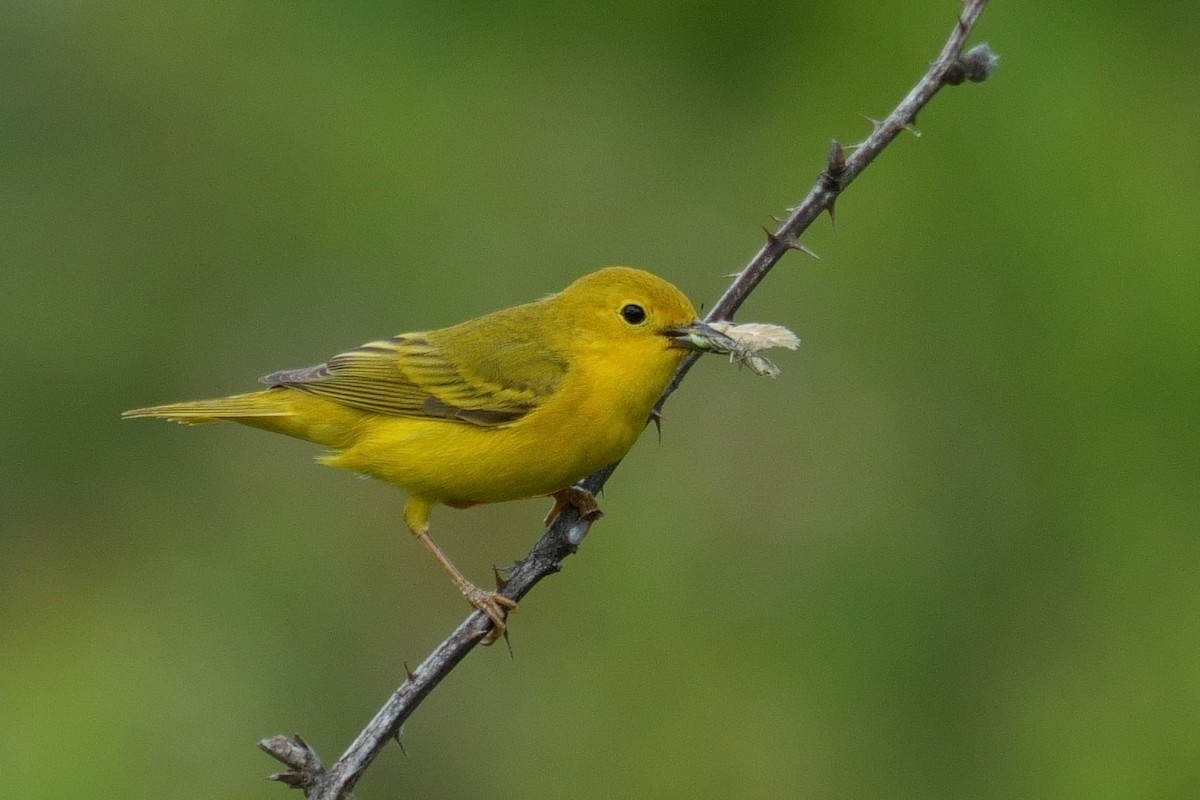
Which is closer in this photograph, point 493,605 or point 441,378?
point 493,605

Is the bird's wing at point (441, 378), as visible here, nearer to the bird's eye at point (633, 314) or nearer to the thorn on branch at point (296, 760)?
the bird's eye at point (633, 314)

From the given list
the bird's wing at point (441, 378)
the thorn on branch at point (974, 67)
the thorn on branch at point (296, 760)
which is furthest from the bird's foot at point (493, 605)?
the thorn on branch at point (974, 67)

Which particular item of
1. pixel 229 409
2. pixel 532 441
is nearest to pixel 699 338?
pixel 532 441

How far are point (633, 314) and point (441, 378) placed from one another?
3.14 ft

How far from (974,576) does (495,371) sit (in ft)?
9.15

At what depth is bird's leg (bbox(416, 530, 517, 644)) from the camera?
5266mm

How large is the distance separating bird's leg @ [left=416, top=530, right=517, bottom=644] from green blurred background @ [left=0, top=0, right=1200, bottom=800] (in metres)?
1.54

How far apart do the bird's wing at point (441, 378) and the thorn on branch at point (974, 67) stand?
234 cm

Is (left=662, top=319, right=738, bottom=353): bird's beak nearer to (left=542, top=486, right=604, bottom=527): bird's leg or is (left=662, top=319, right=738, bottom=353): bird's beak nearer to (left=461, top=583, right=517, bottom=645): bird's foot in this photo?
(left=542, top=486, right=604, bottom=527): bird's leg

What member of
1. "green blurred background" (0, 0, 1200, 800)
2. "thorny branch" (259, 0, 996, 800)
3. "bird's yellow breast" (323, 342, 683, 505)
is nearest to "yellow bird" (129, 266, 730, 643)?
"bird's yellow breast" (323, 342, 683, 505)

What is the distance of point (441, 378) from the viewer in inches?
257

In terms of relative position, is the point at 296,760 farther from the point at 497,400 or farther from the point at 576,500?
the point at 497,400

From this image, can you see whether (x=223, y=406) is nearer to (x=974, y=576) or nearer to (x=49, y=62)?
(x=974, y=576)

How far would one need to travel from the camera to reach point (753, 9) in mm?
10398
